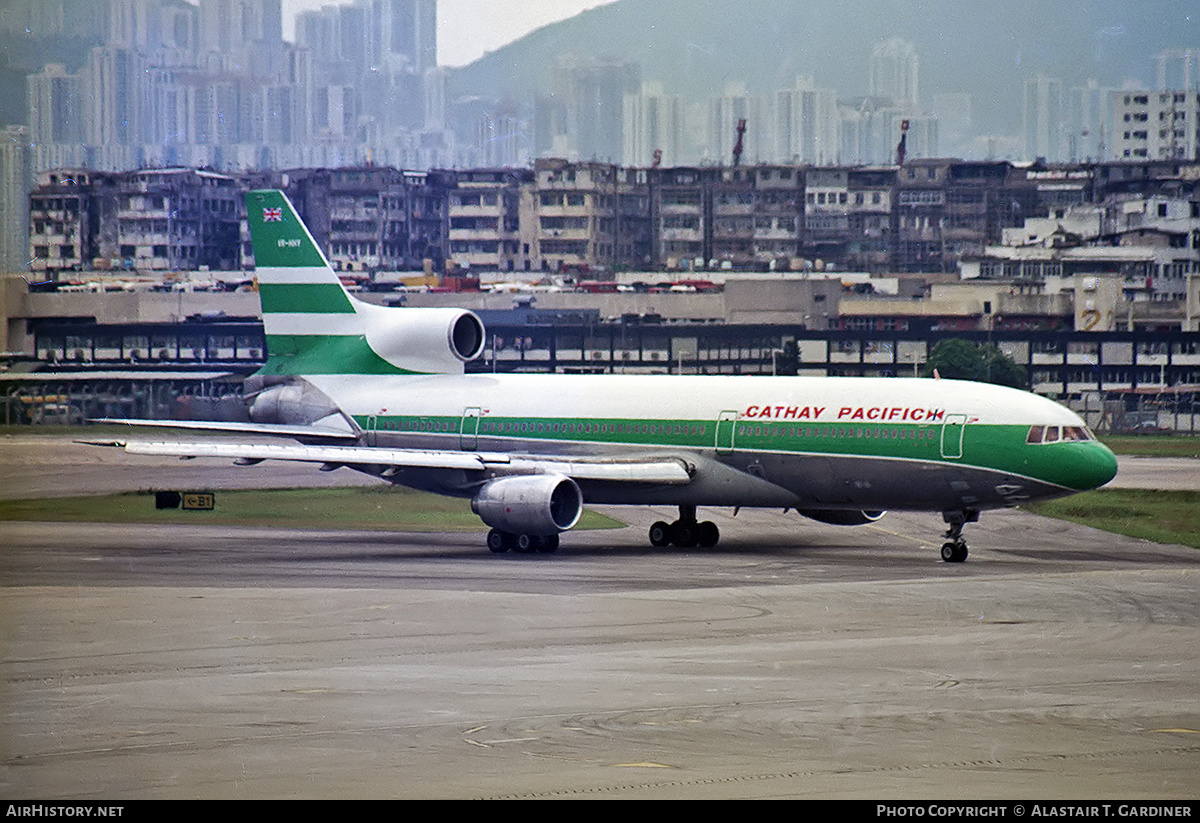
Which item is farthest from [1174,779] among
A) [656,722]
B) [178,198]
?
[178,198]

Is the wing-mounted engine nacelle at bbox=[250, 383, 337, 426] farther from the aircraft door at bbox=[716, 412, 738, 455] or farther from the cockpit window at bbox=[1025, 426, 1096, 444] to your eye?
the cockpit window at bbox=[1025, 426, 1096, 444]

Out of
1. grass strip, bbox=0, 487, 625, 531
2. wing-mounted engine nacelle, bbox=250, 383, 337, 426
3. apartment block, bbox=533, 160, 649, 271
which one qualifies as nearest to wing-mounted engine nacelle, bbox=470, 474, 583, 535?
grass strip, bbox=0, 487, 625, 531

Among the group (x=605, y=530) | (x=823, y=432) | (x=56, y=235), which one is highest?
(x=56, y=235)

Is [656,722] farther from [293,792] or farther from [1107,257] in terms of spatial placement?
[1107,257]

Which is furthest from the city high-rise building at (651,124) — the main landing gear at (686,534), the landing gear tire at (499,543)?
the landing gear tire at (499,543)

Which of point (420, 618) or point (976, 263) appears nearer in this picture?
point (420, 618)

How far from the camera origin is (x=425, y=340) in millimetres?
49938

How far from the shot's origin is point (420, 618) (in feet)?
96.1

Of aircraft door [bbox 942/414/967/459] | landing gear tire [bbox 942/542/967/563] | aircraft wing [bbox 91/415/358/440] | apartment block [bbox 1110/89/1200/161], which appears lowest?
landing gear tire [bbox 942/542/967/563]

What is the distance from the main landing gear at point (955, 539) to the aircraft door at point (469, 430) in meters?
13.6

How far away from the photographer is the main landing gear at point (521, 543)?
143 feet

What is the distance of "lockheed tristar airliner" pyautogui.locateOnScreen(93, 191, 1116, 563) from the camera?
137 feet

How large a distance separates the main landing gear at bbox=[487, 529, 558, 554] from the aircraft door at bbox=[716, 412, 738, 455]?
5081mm

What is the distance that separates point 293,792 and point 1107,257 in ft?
483
